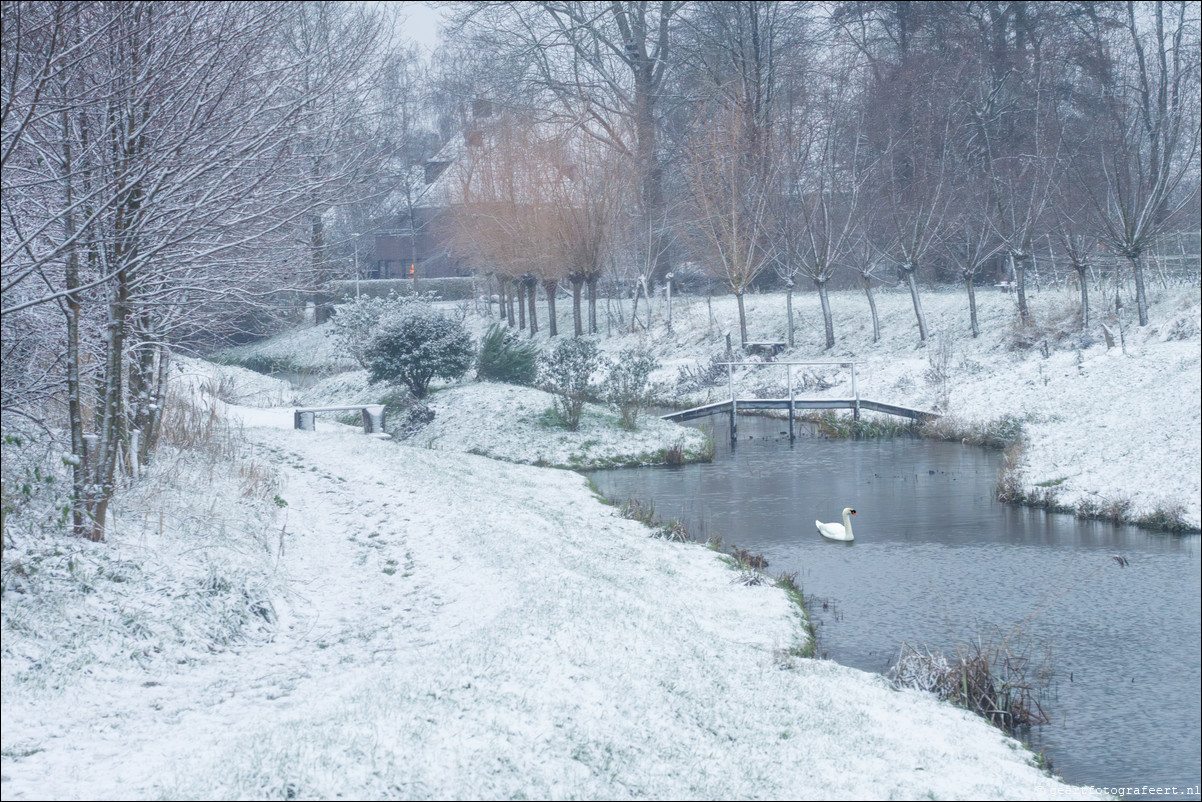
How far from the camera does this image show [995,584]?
36.9ft

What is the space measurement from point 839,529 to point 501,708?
8407 millimetres

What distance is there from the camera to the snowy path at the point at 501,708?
5.34 m

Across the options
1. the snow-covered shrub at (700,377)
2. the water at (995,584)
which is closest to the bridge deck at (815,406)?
the water at (995,584)

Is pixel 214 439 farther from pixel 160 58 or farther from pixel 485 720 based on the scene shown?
pixel 485 720

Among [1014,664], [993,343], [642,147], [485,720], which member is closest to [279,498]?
[485,720]

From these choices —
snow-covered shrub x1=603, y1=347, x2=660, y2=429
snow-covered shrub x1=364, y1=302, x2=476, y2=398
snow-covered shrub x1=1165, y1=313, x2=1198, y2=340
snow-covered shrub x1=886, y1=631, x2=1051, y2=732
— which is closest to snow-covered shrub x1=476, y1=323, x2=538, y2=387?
snow-covered shrub x1=364, y1=302, x2=476, y2=398

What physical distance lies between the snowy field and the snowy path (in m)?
0.02

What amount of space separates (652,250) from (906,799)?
111 feet

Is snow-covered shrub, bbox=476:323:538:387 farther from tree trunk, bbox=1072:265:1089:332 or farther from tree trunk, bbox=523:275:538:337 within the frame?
tree trunk, bbox=1072:265:1089:332

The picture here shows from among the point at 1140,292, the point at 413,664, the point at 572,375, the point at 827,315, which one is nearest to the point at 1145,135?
the point at 1140,292

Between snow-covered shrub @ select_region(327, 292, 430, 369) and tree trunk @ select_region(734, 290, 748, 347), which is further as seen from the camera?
tree trunk @ select_region(734, 290, 748, 347)

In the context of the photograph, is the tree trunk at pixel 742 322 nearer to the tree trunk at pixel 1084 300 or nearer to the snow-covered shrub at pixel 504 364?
the snow-covered shrub at pixel 504 364

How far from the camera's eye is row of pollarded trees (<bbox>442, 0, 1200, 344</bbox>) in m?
24.4

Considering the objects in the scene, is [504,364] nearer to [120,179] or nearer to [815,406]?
[815,406]
